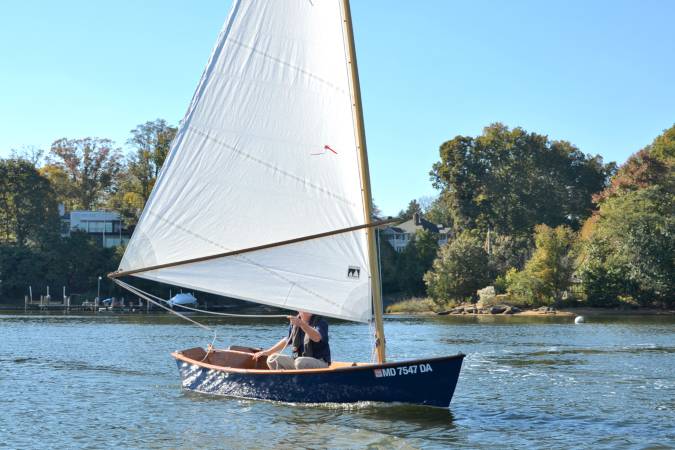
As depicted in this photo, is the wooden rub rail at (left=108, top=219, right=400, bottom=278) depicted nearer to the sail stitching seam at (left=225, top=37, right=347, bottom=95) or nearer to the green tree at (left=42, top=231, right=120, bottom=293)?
the sail stitching seam at (left=225, top=37, right=347, bottom=95)

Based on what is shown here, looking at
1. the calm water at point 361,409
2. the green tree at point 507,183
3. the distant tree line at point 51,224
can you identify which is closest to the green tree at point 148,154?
the distant tree line at point 51,224

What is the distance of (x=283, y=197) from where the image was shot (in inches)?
764

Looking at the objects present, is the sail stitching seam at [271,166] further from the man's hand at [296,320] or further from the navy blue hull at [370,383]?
the navy blue hull at [370,383]

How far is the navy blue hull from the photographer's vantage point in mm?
18281

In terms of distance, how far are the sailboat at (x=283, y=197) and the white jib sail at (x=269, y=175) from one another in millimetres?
26

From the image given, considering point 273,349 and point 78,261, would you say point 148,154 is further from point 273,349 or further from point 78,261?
point 273,349

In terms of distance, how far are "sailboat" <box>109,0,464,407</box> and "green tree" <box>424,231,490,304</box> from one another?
7187 cm

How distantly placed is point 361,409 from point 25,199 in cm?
9993

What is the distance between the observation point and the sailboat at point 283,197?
18500 millimetres

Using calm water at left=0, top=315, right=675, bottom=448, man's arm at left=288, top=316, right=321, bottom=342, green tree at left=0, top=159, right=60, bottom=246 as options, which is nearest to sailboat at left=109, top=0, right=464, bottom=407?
man's arm at left=288, top=316, right=321, bottom=342

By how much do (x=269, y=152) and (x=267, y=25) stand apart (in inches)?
112

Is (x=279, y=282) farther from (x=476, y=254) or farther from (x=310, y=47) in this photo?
(x=476, y=254)

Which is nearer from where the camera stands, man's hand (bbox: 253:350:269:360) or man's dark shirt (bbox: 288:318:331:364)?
man's dark shirt (bbox: 288:318:331:364)

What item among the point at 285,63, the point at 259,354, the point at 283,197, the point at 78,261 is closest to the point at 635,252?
the point at 259,354
